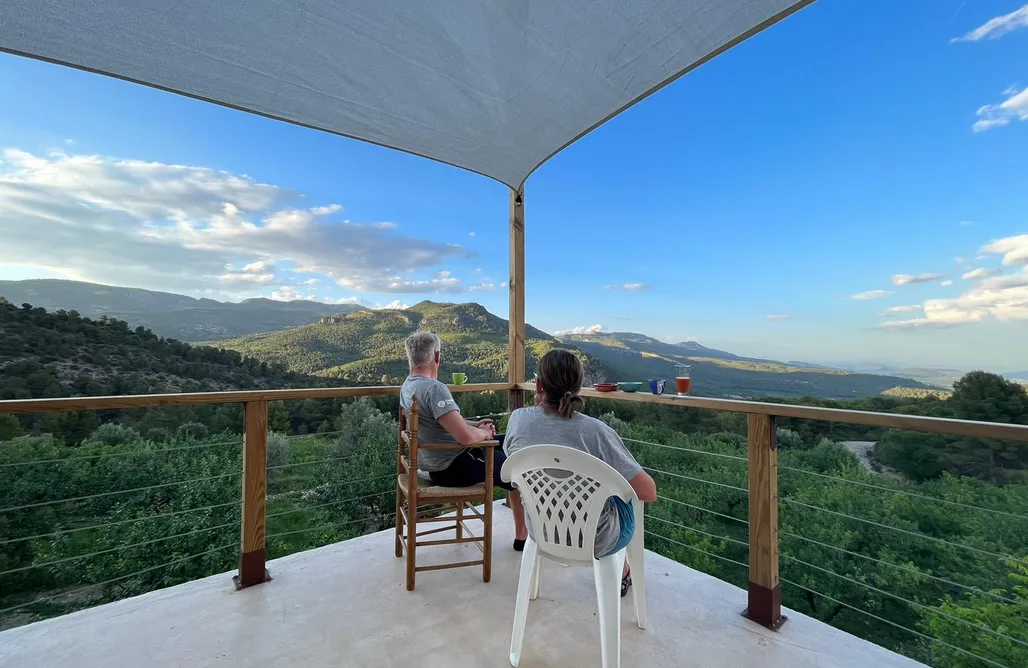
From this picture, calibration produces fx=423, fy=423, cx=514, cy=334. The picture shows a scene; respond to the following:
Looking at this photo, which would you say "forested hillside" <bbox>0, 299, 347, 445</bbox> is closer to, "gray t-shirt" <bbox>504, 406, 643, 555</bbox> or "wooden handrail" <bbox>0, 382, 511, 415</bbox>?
"wooden handrail" <bbox>0, 382, 511, 415</bbox>

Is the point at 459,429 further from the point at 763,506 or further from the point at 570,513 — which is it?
the point at 763,506

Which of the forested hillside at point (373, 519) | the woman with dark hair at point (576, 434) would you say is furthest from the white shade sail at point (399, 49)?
the forested hillside at point (373, 519)

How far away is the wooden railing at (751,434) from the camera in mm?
1442

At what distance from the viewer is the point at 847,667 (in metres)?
1.53

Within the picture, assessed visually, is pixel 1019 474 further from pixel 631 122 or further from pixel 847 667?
pixel 631 122

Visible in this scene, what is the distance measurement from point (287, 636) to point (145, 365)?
11.3 ft

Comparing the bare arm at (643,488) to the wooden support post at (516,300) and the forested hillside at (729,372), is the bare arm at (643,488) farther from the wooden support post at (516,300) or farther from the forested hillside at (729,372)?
the wooden support post at (516,300)

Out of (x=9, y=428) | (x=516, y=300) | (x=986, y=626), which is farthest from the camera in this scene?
(x=516, y=300)

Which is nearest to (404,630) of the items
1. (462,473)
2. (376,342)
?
(462,473)

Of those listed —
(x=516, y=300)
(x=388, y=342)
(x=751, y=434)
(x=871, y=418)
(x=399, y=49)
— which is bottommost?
(x=751, y=434)

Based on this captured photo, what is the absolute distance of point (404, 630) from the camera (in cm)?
175

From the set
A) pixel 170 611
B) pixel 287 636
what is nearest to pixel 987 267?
pixel 287 636

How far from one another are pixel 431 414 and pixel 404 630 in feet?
3.10

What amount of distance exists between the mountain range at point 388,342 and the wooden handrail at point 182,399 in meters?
0.57
